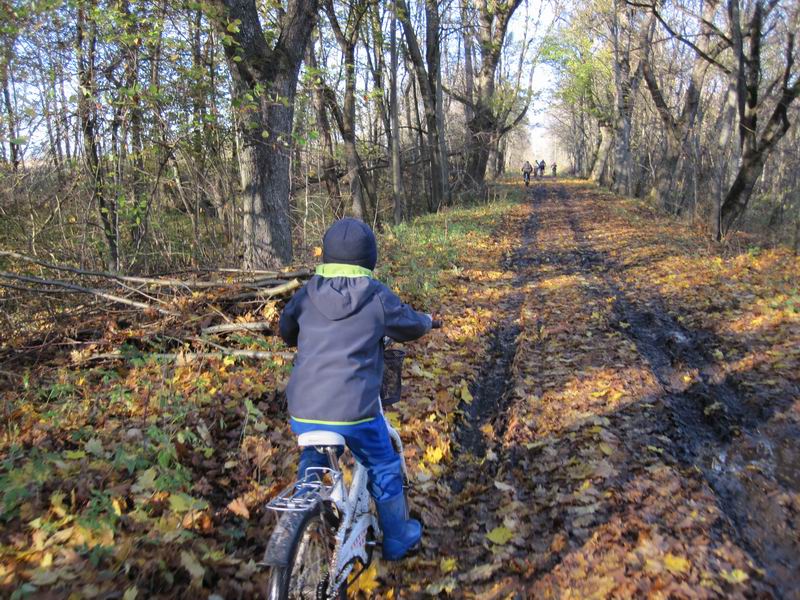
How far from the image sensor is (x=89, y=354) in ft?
17.6

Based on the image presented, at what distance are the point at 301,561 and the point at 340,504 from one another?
35 cm

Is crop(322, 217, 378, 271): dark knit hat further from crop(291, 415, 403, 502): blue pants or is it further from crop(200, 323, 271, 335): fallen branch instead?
crop(200, 323, 271, 335): fallen branch

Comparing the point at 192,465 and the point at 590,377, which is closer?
the point at 192,465

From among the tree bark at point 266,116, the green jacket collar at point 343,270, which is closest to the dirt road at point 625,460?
the green jacket collar at point 343,270

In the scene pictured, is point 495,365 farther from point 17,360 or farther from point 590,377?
point 17,360

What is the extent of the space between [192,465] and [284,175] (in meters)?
5.24

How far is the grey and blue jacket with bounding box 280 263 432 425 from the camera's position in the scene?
8.86 feet

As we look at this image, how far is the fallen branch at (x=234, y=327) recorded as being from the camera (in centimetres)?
583

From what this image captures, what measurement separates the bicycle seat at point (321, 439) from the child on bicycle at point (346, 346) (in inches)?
1.8

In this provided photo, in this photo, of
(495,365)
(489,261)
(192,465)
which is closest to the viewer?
(192,465)

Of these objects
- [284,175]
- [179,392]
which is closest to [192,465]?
[179,392]

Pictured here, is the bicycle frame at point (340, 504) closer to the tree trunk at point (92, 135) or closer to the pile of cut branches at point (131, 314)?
the pile of cut branches at point (131, 314)

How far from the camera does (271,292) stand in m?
6.25

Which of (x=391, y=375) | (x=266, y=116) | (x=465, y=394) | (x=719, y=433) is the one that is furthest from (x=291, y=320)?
(x=266, y=116)
